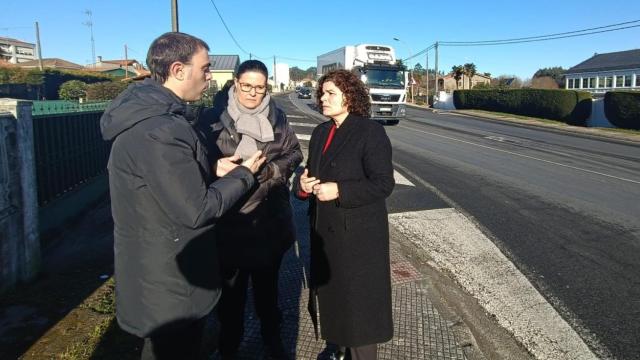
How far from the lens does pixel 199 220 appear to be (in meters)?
1.93

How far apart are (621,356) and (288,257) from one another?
312 centimetres

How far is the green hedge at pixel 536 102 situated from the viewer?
29.1 meters

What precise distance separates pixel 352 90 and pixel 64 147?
5.72 metres

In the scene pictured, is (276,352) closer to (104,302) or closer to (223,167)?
(223,167)

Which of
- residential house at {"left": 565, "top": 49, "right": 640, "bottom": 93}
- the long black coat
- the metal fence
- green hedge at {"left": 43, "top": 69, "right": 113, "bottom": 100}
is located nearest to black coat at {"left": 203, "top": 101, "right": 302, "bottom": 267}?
the long black coat

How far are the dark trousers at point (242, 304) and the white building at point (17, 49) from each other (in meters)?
107

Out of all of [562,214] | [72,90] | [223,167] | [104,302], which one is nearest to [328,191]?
[223,167]

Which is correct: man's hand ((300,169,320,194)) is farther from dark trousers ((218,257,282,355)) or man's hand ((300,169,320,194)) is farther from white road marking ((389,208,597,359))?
white road marking ((389,208,597,359))

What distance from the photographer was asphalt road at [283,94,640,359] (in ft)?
13.3

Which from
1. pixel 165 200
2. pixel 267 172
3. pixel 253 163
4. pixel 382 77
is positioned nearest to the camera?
pixel 165 200

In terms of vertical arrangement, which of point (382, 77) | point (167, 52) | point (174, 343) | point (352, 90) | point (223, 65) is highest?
point (223, 65)

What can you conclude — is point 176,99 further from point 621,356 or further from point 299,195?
point 621,356

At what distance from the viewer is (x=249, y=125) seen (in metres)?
2.88

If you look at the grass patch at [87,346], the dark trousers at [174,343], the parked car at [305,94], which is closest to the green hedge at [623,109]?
the grass patch at [87,346]
